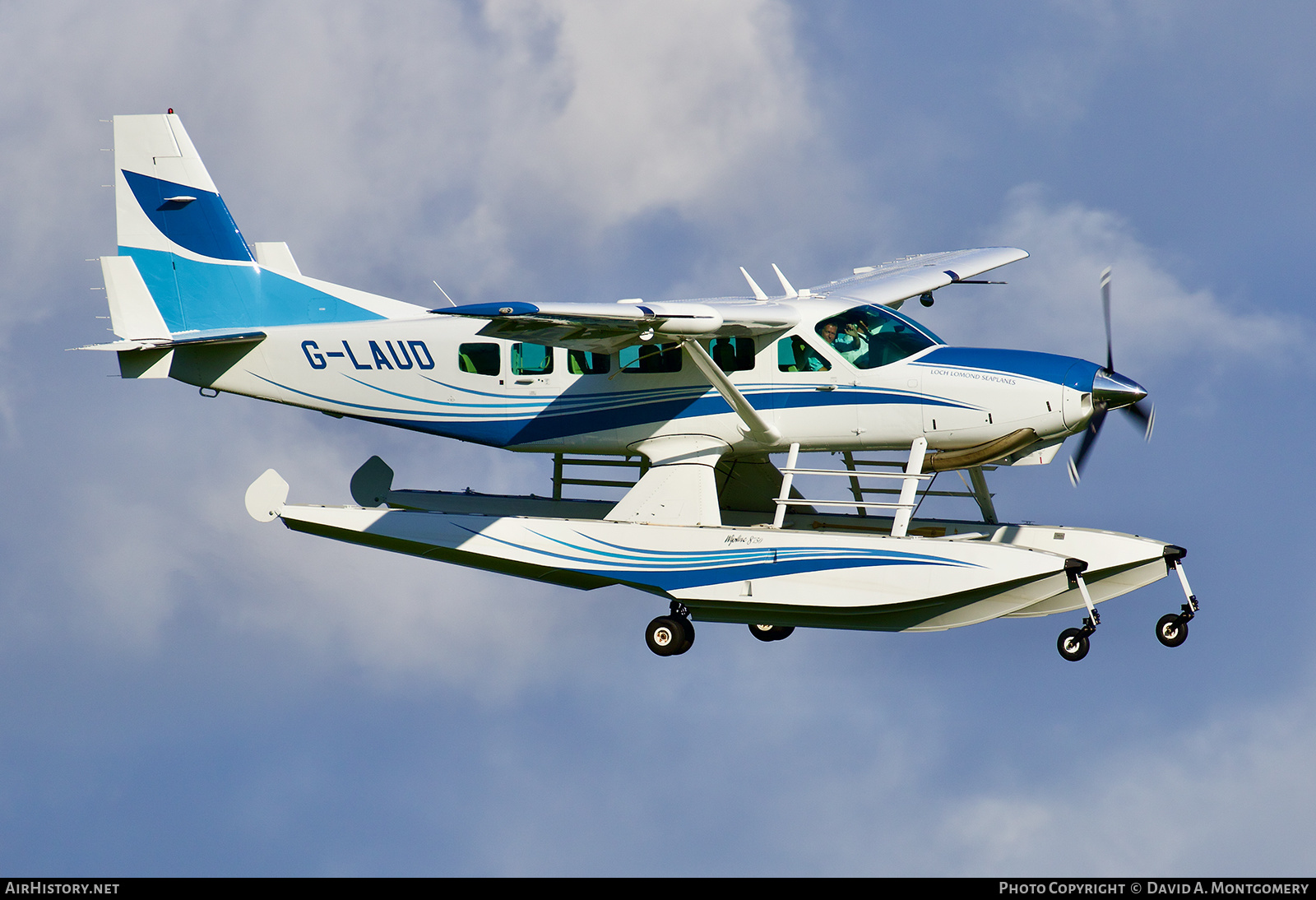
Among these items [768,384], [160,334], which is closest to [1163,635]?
[768,384]

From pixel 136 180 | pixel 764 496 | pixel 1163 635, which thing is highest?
pixel 136 180

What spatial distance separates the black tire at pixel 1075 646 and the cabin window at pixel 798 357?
3927 millimetres

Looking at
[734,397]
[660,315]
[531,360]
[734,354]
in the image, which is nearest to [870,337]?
[734,354]

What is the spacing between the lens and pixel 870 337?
56.5 ft

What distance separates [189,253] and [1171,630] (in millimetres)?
12436

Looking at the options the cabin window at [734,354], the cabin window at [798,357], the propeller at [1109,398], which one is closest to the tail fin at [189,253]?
the cabin window at [734,354]

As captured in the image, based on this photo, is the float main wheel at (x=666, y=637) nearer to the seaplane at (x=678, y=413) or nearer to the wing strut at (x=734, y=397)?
the seaplane at (x=678, y=413)

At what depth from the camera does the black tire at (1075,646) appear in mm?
16344

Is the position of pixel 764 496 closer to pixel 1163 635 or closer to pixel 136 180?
pixel 1163 635

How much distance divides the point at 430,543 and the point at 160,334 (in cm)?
448

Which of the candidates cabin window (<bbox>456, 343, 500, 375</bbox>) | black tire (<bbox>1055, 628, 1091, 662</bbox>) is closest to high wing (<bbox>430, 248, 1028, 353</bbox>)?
cabin window (<bbox>456, 343, 500, 375</bbox>)

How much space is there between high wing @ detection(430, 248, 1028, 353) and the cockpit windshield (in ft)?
1.27

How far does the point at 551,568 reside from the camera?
17281mm

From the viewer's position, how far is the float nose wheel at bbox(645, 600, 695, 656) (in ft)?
55.7
